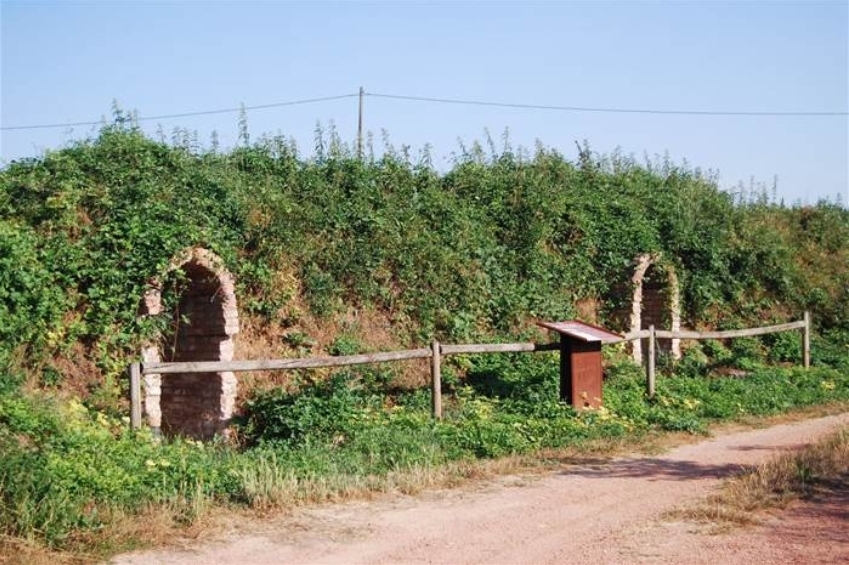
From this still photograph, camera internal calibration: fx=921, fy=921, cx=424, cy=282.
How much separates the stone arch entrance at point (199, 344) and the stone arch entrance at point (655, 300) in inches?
344

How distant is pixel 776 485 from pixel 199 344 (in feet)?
25.0

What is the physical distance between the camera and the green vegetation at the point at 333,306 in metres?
8.49

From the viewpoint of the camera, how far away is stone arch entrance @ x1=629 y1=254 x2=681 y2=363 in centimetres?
1834

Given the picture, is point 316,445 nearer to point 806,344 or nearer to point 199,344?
point 199,344

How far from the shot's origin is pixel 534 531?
736 cm

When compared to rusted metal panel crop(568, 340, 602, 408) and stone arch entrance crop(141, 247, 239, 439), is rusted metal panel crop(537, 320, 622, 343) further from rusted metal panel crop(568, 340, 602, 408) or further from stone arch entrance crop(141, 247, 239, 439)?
stone arch entrance crop(141, 247, 239, 439)

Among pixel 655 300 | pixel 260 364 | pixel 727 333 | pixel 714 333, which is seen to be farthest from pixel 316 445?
pixel 655 300

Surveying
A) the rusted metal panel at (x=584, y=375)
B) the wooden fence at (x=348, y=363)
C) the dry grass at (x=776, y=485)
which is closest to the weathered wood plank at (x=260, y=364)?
the wooden fence at (x=348, y=363)

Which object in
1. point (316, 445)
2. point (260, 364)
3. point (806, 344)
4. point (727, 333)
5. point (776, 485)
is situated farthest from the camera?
point (806, 344)

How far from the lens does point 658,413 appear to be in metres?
12.8

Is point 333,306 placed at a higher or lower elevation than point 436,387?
higher

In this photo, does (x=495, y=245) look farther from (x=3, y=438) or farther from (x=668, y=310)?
(x=3, y=438)

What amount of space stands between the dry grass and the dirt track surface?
188mm

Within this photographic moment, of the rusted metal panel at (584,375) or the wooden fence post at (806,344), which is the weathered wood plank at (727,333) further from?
the rusted metal panel at (584,375)
